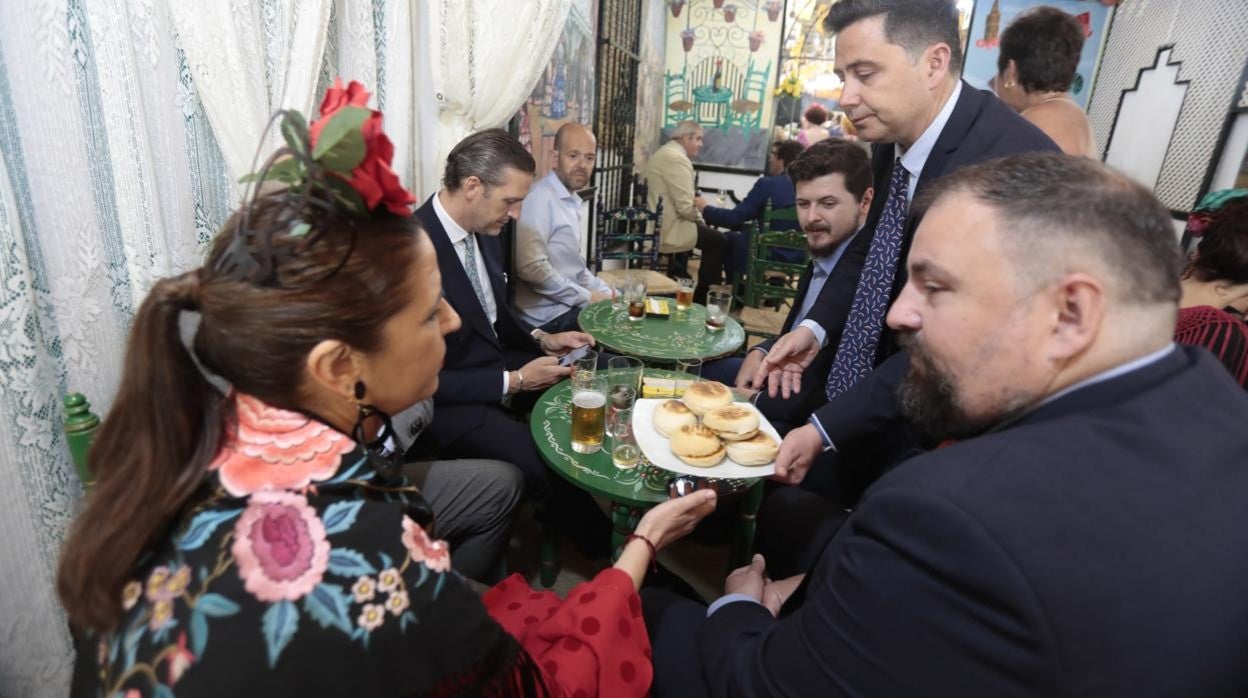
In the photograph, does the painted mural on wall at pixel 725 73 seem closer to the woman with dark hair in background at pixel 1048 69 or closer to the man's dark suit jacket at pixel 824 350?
the woman with dark hair in background at pixel 1048 69

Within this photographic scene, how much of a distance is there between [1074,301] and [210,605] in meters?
1.23

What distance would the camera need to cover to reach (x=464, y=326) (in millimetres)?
2424

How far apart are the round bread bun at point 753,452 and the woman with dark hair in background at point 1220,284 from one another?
55.3 inches

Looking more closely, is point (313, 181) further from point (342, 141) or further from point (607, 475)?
point (607, 475)

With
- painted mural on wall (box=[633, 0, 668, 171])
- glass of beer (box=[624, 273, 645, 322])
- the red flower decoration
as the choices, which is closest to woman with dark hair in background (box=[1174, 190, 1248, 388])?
glass of beer (box=[624, 273, 645, 322])

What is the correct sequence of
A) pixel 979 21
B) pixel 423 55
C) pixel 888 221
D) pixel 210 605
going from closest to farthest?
pixel 210 605 < pixel 888 221 < pixel 423 55 < pixel 979 21

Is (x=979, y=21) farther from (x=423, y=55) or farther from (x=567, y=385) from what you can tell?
(x=567, y=385)

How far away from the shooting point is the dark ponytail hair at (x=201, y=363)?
73cm

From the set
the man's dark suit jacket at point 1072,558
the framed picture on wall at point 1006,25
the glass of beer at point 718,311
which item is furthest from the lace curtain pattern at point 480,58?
the framed picture on wall at point 1006,25

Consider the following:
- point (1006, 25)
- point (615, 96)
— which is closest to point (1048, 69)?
point (615, 96)

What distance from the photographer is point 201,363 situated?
2.85 feet

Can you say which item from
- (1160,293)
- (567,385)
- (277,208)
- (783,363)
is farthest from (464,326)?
(1160,293)

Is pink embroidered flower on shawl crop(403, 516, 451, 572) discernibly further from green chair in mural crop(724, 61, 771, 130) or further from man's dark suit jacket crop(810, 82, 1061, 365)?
green chair in mural crop(724, 61, 771, 130)

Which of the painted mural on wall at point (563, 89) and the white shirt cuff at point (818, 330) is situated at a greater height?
the painted mural on wall at point (563, 89)
